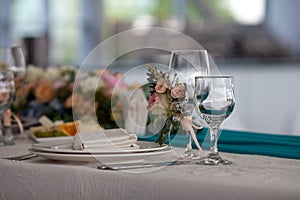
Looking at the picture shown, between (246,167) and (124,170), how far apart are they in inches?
8.8

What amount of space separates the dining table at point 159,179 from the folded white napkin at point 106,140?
0.12ft

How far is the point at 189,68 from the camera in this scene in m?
1.42

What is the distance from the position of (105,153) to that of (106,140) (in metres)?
0.06

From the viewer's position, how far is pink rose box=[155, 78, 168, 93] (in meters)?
1.34

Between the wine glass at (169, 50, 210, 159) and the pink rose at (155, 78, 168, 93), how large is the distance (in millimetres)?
36

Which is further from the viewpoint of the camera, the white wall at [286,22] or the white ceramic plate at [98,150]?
the white wall at [286,22]

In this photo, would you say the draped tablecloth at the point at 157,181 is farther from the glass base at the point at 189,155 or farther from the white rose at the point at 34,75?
the white rose at the point at 34,75

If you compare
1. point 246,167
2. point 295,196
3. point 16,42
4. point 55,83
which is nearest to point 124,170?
point 246,167

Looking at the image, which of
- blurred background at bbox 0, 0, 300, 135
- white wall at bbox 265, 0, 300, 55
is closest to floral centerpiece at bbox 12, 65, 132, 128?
blurred background at bbox 0, 0, 300, 135

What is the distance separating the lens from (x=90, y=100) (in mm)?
1605

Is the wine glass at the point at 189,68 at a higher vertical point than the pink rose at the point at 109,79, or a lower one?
higher

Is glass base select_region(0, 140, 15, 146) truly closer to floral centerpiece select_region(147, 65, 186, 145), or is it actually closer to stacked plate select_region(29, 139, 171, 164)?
stacked plate select_region(29, 139, 171, 164)

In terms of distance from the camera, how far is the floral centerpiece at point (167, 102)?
1.34 meters

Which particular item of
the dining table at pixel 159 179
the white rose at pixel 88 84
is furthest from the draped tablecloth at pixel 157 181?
the white rose at pixel 88 84
